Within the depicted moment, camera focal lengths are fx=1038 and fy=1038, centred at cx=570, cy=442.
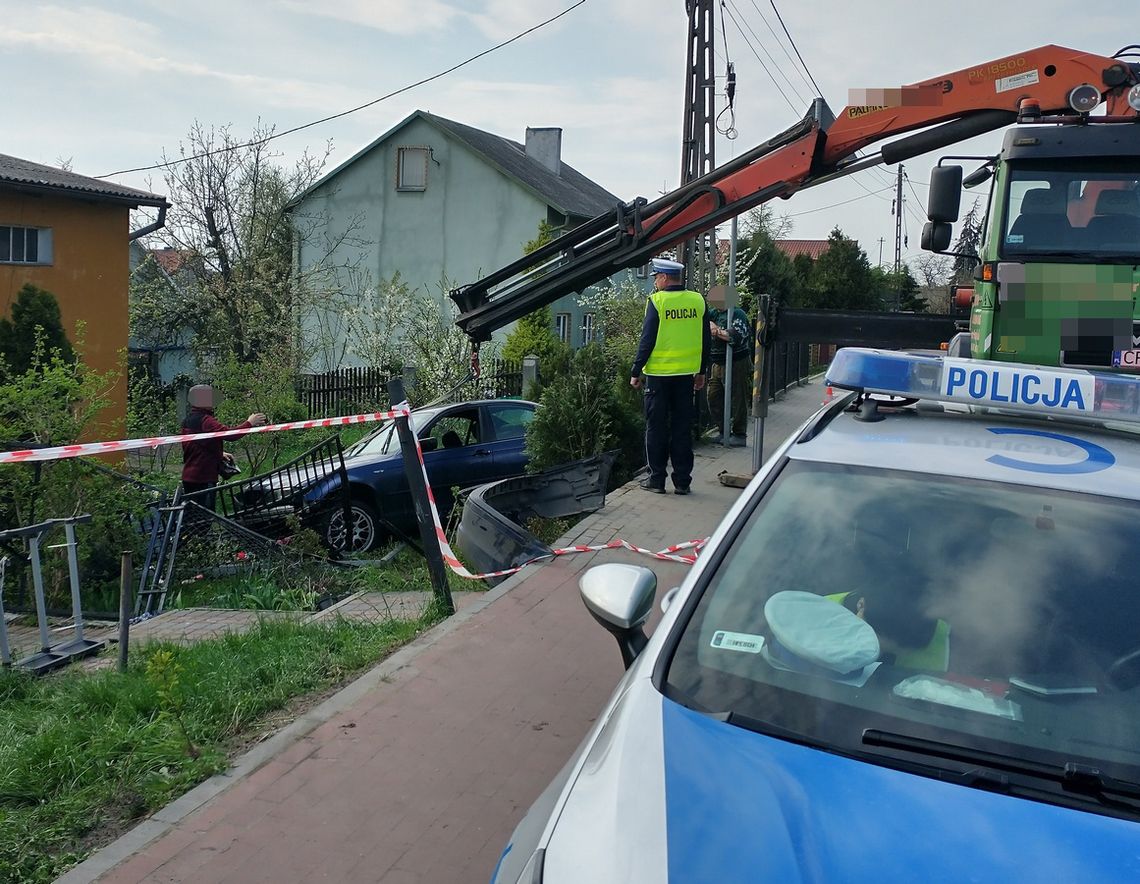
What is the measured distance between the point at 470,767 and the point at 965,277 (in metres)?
13.7

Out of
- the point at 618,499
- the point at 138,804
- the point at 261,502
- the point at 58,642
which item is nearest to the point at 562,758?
the point at 138,804

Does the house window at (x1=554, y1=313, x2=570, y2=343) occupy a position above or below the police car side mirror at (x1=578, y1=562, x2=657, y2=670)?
above

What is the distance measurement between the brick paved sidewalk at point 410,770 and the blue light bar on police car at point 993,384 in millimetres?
2073

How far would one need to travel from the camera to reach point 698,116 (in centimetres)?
1509

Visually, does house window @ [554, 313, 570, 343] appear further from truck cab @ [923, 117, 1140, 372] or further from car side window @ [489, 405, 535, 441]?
truck cab @ [923, 117, 1140, 372]

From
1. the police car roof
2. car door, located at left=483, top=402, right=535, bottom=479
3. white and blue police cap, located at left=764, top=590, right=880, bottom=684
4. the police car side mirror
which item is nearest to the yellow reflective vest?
car door, located at left=483, top=402, right=535, bottom=479

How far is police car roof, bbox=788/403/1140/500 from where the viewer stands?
278cm

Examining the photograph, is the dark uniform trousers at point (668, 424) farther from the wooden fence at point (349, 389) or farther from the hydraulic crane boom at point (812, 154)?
the wooden fence at point (349, 389)

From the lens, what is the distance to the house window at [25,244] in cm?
1994

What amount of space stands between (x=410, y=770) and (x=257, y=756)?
65cm

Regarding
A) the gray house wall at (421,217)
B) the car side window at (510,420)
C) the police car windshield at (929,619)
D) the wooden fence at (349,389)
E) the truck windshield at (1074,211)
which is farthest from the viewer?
the gray house wall at (421,217)

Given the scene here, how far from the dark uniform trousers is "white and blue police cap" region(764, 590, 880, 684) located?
663 centimetres

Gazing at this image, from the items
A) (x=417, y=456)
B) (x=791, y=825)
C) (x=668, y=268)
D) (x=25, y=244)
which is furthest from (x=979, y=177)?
(x=25, y=244)

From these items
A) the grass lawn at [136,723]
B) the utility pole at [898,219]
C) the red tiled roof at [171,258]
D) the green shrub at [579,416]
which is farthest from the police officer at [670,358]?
the utility pole at [898,219]
